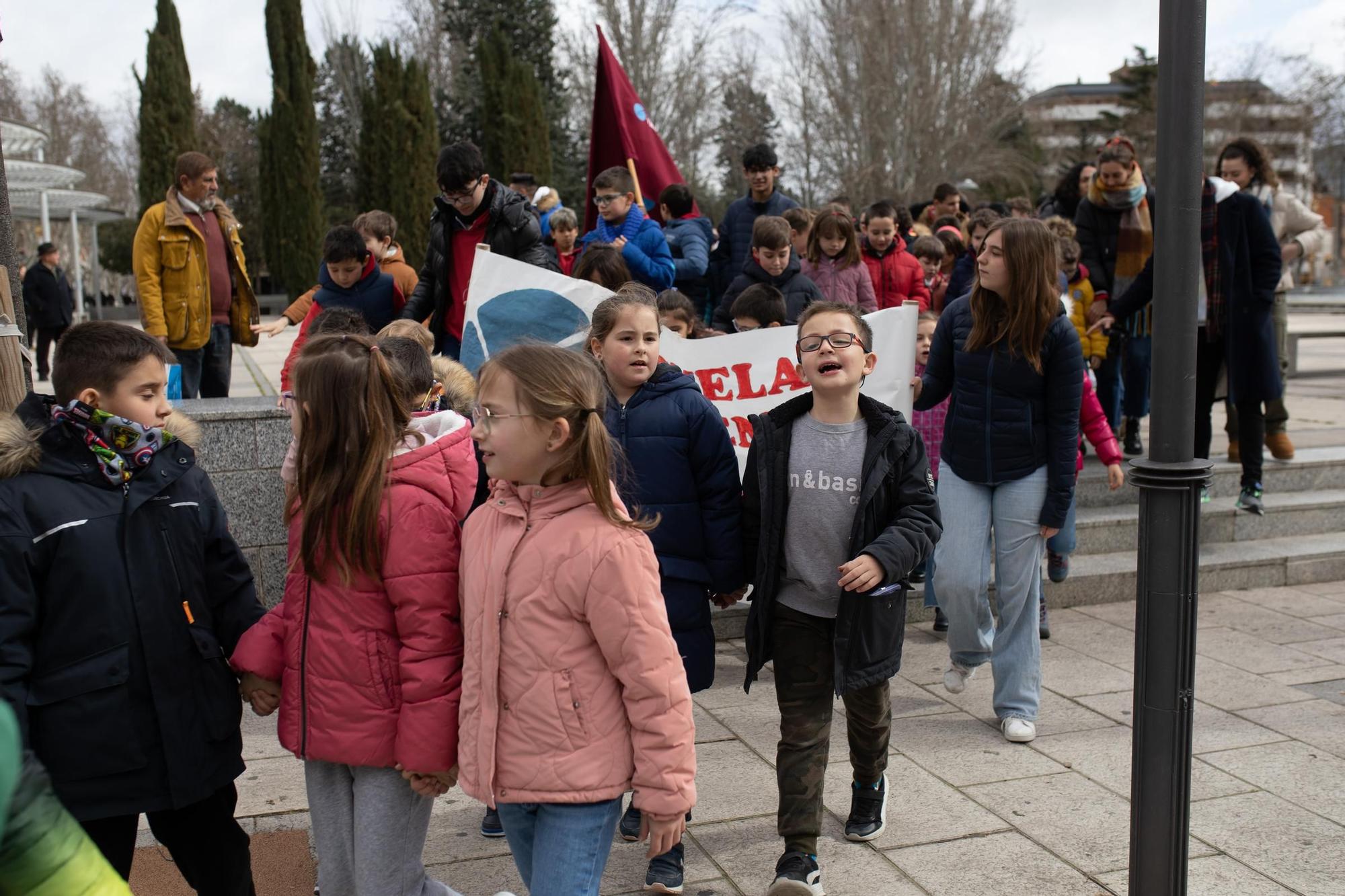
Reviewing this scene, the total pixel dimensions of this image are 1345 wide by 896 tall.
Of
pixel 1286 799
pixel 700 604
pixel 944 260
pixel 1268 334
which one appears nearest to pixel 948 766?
pixel 1286 799

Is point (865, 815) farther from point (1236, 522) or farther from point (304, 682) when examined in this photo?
point (1236, 522)

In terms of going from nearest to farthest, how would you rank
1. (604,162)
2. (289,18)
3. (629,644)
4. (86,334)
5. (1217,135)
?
(629,644) → (86,334) → (604,162) → (289,18) → (1217,135)

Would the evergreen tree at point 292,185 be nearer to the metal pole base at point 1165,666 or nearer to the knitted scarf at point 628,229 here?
the knitted scarf at point 628,229

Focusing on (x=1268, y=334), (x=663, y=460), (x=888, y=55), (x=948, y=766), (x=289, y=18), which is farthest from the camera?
(x=888, y=55)

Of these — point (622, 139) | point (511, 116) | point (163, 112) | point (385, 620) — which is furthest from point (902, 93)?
point (385, 620)

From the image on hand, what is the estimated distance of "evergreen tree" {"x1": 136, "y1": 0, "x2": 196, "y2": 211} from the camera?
101 ft

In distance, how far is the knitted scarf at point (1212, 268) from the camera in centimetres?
741

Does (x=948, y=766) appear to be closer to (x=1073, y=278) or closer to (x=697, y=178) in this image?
(x=1073, y=278)

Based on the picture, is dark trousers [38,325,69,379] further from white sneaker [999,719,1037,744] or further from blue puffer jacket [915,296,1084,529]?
white sneaker [999,719,1037,744]

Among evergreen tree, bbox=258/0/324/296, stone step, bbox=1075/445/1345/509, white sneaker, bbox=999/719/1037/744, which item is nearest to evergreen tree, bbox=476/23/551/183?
evergreen tree, bbox=258/0/324/296

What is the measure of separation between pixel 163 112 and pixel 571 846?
108 ft

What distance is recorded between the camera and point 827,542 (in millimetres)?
3756

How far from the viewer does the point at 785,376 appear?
6.05 meters

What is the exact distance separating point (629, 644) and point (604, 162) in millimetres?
7563
